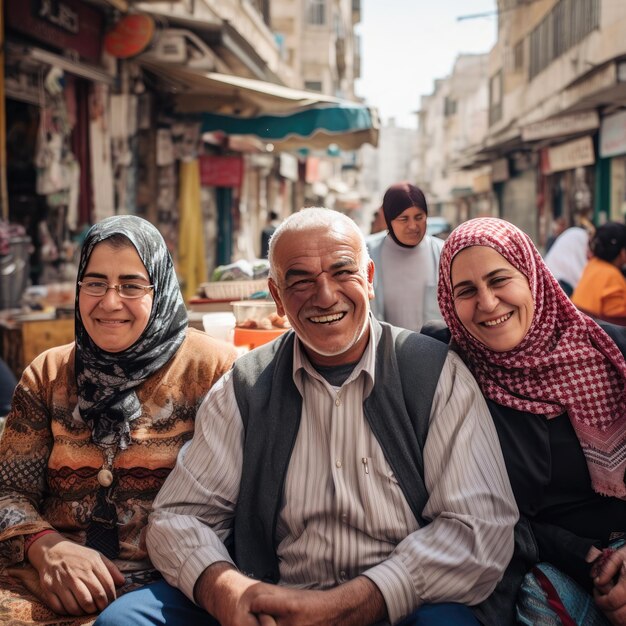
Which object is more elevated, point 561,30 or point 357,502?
point 561,30

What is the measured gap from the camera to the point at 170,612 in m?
2.04

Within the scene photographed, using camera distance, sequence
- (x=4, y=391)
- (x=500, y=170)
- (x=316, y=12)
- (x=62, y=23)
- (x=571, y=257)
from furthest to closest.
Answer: (x=316, y=12) < (x=500, y=170) < (x=571, y=257) < (x=62, y=23) < (x=4, y=391)

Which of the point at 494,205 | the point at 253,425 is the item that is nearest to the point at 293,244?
the point at 253,425

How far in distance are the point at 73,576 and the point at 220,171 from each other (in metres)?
10.1

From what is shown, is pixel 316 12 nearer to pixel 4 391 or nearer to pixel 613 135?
pixel 613 135

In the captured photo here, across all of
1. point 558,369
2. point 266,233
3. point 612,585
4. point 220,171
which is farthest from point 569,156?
point 612,585

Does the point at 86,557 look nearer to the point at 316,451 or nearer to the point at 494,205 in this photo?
the point at 316,451

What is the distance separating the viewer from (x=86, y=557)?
2.17m

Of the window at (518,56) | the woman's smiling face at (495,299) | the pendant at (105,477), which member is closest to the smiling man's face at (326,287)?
the woman's smiling face at (495,299)

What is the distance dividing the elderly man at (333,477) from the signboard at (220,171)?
9689mm

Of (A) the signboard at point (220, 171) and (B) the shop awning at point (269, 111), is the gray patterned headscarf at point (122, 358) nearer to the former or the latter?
(B) the shop awning at point (269, 111)

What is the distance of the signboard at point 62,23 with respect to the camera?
6457mm

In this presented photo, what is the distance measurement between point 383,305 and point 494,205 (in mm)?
24270

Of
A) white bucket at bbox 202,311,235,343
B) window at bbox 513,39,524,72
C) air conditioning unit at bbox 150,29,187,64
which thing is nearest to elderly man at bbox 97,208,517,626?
white bucket at bbox 202,311,235,343
